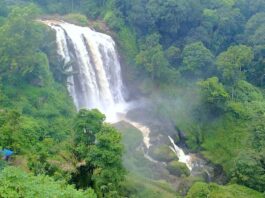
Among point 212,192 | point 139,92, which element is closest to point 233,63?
point 139,92

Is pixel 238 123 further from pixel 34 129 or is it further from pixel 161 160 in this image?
pixel 34 129

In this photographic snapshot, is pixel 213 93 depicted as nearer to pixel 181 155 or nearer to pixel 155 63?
pixel 181 155

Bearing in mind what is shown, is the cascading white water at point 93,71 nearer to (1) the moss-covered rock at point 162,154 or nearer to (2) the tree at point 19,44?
(1) the moss-covered rock at point 162,154

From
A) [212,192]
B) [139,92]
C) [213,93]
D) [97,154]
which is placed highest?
[97,154]

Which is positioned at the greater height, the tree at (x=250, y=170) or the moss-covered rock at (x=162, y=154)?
the tree at (x=250, y=170)

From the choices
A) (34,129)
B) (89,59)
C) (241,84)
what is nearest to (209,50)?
(241,84)

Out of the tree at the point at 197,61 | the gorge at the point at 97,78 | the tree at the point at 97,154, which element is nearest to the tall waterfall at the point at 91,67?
the gorge at the point at 97,78
